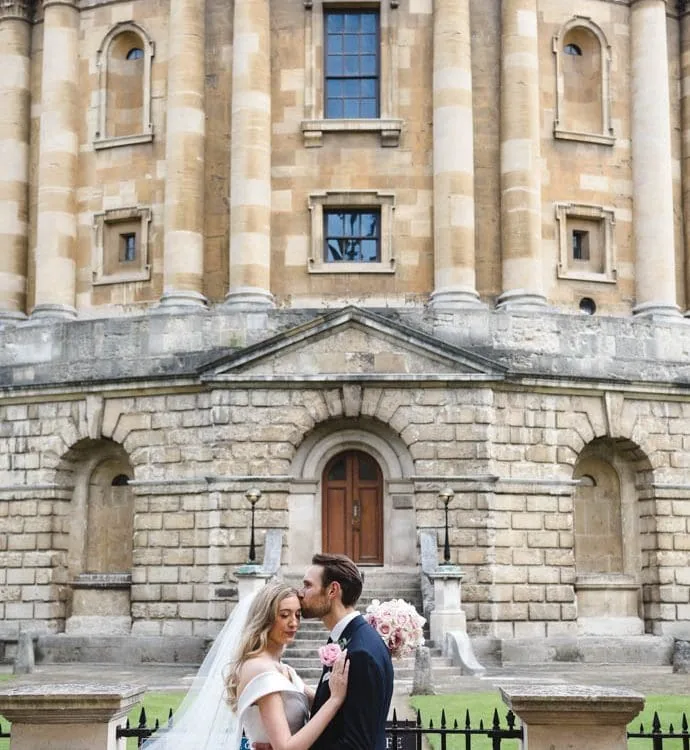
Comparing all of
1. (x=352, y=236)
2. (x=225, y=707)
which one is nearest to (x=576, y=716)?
(x=225, y=707)

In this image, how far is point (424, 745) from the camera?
15820 millimetres

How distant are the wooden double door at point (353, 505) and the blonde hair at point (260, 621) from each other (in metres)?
22.4

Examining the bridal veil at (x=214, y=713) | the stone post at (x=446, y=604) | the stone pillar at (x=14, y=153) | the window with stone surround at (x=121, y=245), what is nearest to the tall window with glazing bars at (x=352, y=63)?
the window with stone surround at (x=121, y=245)

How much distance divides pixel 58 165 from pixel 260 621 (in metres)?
28.3

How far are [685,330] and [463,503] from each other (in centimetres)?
775

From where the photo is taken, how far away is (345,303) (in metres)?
31.7

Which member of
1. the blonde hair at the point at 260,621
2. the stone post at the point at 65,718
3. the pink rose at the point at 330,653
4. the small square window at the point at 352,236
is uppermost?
the small square window at the point at 352,236

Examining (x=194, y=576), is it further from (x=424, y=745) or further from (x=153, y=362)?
(x=424, y=745)

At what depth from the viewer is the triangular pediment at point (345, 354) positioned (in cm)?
2889

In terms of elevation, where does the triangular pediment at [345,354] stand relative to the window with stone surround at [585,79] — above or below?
below

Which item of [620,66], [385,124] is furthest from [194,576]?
[620,66]

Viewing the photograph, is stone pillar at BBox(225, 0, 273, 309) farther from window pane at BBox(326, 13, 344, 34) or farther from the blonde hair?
the blonde hair

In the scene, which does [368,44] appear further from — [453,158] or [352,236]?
[352,236]

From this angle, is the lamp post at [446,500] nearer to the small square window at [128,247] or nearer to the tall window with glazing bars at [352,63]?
the tall window with glazing bars at [352,63]
